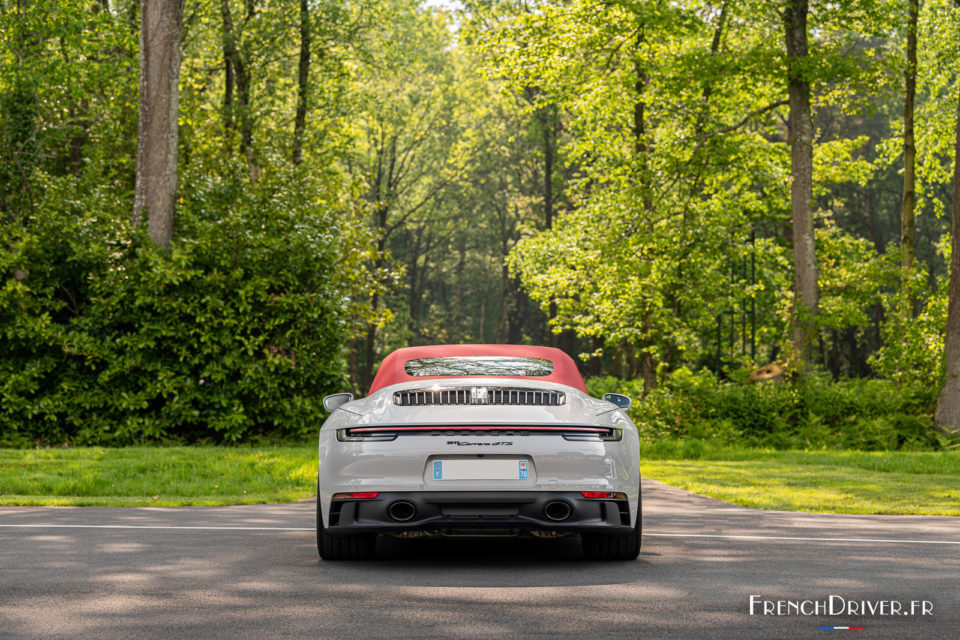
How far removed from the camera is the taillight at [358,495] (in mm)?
6123

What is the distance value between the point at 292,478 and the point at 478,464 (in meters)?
7.04

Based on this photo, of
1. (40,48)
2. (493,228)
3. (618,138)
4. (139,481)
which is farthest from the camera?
(493,228)

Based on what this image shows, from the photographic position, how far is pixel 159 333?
1720 centimetres

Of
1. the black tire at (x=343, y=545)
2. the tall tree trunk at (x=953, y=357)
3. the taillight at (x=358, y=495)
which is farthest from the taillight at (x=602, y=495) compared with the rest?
the tall tree trunk at (x=953, y=357)

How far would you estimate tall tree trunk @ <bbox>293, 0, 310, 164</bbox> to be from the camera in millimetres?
29516

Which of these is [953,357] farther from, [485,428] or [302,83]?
[302,83]

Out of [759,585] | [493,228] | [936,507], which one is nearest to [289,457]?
[936,507]

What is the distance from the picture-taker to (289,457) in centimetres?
1474

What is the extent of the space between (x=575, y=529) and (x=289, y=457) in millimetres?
9184

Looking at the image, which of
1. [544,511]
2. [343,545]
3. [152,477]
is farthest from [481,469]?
[152,477]

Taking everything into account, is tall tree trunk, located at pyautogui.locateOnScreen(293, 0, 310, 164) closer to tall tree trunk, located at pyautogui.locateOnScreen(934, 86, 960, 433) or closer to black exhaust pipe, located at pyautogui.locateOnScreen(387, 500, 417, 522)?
tall tree trunk, located at pyautogui.locateOnScreen(934, 86, 960, 433)

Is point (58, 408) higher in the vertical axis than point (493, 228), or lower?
lower

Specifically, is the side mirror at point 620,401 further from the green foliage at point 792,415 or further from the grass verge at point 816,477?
the green foliage at point 792,415

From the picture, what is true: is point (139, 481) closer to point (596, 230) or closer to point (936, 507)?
point (936, 507)
